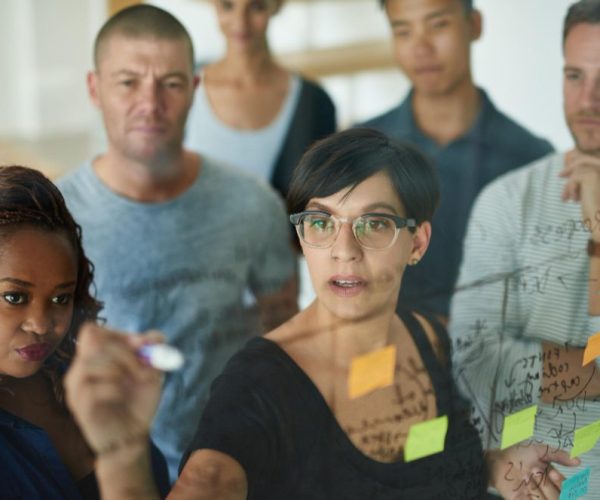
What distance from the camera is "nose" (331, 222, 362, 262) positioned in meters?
1.48

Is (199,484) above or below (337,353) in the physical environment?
below

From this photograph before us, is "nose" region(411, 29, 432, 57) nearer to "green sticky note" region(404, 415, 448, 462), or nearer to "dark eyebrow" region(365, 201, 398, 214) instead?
"dark eyebrow" region(365, 201, 398, 214)

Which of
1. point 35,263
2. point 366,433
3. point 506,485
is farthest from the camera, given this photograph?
point 506,485

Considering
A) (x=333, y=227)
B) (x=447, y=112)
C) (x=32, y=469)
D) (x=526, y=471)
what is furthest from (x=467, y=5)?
(x=32, y=469)

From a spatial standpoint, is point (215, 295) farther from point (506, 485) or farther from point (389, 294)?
point (506, 485)

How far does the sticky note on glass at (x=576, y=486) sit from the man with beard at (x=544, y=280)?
0.07 feet

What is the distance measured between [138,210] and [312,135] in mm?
352

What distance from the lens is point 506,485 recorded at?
1814mm

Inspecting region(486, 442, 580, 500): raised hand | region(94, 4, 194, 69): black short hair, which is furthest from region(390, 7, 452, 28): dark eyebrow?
region(486, 442, 580, 500): raised hand

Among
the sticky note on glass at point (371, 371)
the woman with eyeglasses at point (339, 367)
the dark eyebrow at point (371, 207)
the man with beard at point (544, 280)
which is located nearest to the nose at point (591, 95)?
the man with beard at point (544, 280)

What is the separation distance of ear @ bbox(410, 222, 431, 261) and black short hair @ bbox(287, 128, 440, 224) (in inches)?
0.8

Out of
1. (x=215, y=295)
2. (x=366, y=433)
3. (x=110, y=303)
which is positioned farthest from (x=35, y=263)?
(x=366, y=433)

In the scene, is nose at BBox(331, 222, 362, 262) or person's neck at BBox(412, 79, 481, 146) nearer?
nose at BBox(331, 222, 362, 262)

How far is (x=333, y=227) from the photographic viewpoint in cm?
148
